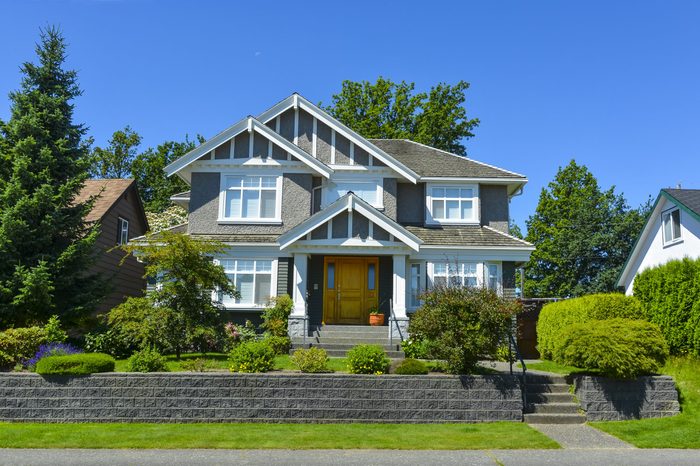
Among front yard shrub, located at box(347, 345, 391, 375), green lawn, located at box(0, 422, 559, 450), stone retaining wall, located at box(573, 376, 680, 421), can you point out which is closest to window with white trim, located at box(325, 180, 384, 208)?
front yard shrub, located at box(347, 345, 391, 375)

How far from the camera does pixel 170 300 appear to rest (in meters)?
14.7

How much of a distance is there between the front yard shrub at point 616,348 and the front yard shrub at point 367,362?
3.93m

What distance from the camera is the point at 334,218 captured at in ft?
59.3

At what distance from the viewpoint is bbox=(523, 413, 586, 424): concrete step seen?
1123 cm

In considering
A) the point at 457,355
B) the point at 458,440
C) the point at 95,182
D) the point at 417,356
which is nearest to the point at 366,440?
the point at 458,440

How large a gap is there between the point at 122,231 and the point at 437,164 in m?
14.6

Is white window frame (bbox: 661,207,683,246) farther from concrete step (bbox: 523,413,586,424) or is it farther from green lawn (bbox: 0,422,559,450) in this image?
green lawn (bbox: 0,422,559,450)

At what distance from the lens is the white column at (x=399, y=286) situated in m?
17.9

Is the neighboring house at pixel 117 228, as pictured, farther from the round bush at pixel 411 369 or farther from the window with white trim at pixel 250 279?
the round bush at pixel 411 369

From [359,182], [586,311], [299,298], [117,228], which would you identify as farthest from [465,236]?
[117,228]

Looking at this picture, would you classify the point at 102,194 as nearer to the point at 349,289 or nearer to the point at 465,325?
the point at 349,289

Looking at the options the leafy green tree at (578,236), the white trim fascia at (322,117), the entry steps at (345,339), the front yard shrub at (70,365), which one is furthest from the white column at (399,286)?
Result: the leafy green tree at (578,236)

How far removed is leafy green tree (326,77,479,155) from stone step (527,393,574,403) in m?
29.2

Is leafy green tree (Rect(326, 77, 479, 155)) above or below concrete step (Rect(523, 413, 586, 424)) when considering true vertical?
above
